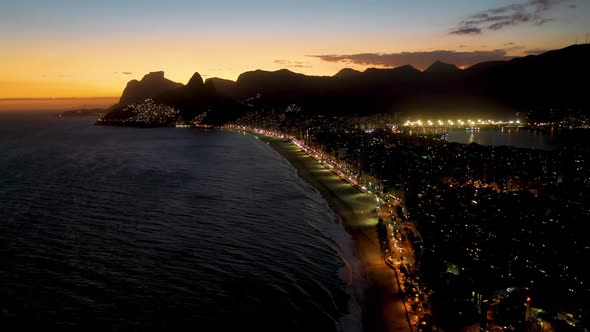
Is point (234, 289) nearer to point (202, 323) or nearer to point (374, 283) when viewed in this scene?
point (202, 323)

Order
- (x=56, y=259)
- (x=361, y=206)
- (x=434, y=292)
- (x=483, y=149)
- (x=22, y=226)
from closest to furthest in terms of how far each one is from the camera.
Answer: (x=434, y=292) → (x=56, y=259) → (x=22, y=226) → (x=361, y=206) → (x=483, y=149)

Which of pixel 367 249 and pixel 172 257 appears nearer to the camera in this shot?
pixel 172 257

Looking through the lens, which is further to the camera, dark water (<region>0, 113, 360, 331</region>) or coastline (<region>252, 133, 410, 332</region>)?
dark water (<region>0, 113, 360, 331</region>)

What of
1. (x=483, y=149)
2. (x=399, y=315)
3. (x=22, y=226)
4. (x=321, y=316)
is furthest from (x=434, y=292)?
(x=483, y=149)

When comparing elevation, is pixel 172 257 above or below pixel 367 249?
above
